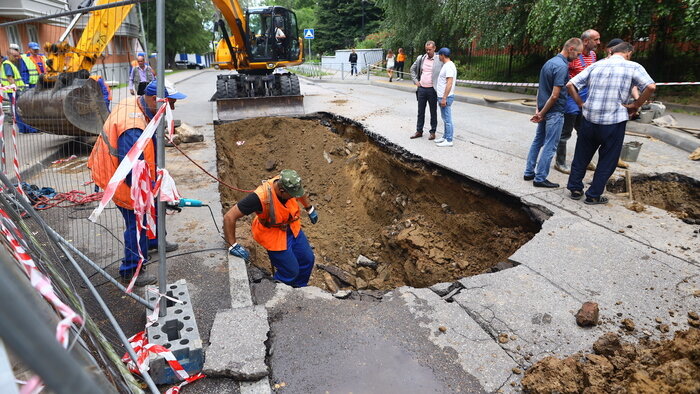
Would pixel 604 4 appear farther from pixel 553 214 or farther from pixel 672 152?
pixel 553 214

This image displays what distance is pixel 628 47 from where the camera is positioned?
492 cm

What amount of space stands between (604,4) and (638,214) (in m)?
7.58

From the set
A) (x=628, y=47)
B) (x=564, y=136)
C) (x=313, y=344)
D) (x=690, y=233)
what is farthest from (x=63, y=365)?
(x=564, y=136)

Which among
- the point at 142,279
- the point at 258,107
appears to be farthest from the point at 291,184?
the point at 258,107

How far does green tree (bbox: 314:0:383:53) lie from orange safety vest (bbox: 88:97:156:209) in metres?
37.5

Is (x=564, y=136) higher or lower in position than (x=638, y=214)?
higher

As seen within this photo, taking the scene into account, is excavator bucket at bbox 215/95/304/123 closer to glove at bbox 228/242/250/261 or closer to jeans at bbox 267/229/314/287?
jeans at bbox 267/229/314/287

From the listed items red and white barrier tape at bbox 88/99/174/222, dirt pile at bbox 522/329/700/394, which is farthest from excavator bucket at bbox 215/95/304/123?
dirt pile at bbox 522/329/700/394

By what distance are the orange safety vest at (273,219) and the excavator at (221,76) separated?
3.88 meters

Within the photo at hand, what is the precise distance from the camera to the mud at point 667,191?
5610 millimetres

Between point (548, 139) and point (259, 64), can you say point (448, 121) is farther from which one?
point (259, 64)

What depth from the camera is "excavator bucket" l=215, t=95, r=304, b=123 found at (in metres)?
11.5

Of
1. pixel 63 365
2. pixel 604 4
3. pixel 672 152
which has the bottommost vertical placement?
pixel 672 152

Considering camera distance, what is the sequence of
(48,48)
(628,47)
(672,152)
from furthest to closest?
(48,48), (672,152), (628,47)
